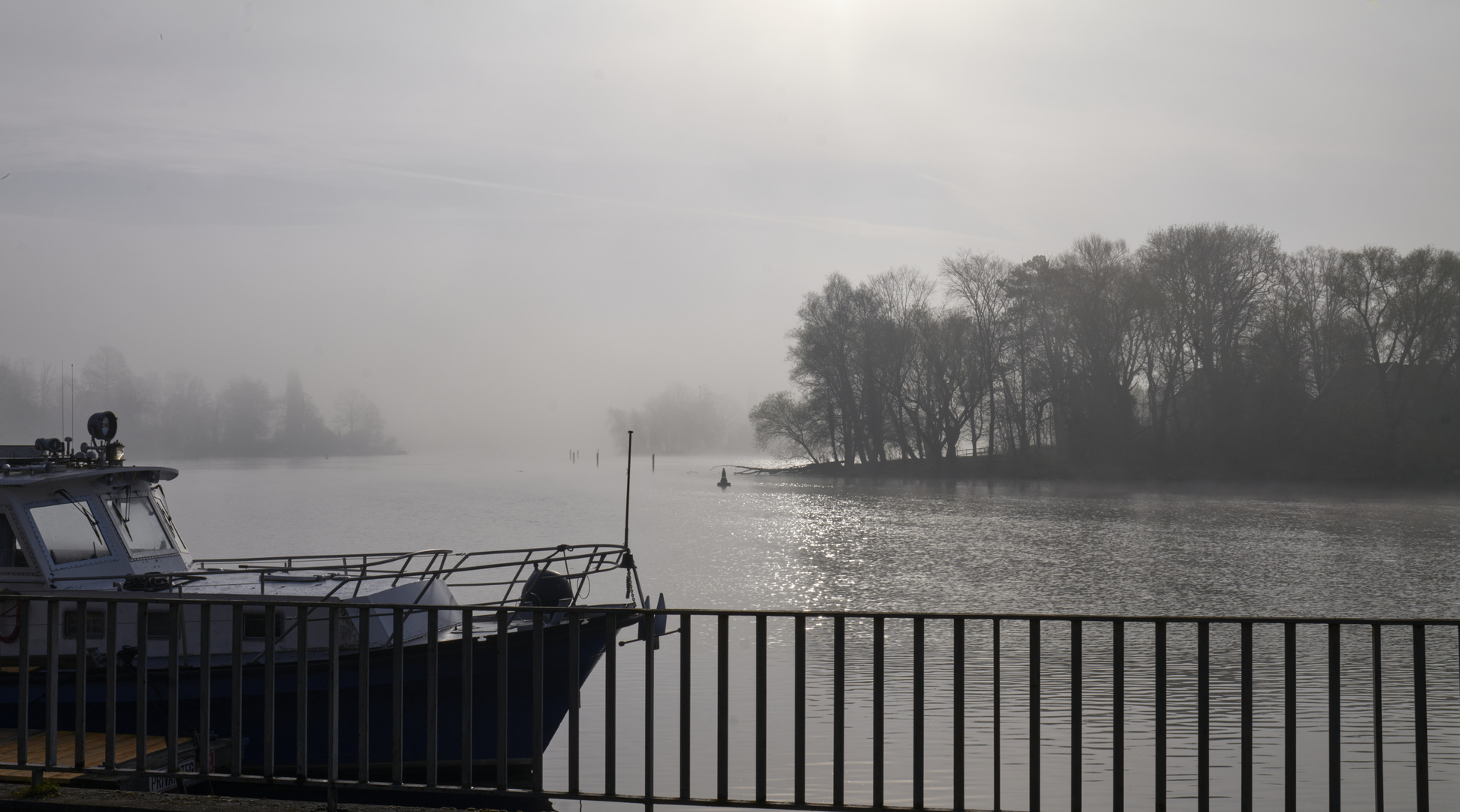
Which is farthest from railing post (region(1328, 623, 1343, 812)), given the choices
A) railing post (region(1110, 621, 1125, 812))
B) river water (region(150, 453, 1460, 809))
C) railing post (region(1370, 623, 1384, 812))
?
river water (region(150, 453, 1460, 809))

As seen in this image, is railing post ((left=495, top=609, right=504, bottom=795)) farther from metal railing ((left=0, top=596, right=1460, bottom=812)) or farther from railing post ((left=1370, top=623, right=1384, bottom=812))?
railing post ((left=1370, top=623, right=1384, bottom=812))

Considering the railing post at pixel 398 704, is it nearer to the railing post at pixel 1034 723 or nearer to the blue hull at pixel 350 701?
the railing post at pixel 1034 723

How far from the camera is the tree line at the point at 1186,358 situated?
68.2m

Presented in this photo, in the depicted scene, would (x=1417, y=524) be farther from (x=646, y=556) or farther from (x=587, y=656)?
(x=587, y=656)

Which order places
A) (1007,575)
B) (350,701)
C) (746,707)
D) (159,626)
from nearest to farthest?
(350,701) → (159,626) → (746,707) → (1007,575)

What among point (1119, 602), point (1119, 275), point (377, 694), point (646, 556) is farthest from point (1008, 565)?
point (1119, 275)

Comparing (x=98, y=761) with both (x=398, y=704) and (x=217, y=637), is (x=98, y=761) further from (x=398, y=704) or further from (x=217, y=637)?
(x=217, y=637)

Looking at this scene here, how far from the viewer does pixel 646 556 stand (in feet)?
108

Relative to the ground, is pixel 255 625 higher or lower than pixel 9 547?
lower

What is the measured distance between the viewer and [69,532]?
11.0 m

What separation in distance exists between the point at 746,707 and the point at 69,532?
818 cm

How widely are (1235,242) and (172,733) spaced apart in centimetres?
7571

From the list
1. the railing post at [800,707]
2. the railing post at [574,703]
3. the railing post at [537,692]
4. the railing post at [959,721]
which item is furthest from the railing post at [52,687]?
the railing post at [959,721]

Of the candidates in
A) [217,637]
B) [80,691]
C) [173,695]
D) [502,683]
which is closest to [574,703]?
[502,683]
